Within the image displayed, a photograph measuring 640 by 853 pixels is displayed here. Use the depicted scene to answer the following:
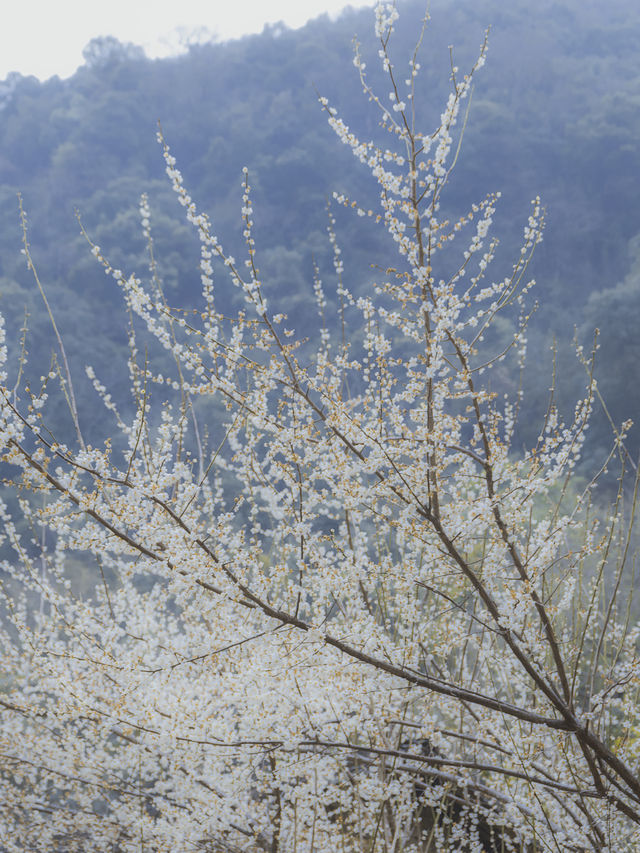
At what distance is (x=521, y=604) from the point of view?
5.59 feet

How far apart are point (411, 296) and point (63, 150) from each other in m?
23.8

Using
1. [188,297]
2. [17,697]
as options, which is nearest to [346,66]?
[188,297]

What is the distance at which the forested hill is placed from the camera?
56.4 feet

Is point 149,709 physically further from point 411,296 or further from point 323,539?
point 411,296

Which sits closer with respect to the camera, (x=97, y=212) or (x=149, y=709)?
(x=149, y=709)

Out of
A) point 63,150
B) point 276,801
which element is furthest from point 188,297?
point 276,801

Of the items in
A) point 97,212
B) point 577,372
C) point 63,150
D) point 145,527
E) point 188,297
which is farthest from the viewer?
point 63,150

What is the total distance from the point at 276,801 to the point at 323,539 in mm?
1688

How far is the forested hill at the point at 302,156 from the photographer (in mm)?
17203

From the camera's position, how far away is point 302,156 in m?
22.0

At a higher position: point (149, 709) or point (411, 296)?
point (411, 296)

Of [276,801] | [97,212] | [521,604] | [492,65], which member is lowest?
[276,801]

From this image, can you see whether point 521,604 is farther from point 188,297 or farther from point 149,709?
point 188,297

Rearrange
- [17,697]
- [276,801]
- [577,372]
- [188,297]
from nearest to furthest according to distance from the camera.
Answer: [276,801], [17,697], [577,372], [188,297]
